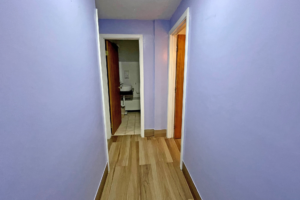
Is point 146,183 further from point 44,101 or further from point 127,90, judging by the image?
point 127,90

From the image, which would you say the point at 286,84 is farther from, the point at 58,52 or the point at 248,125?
the point at 58,52

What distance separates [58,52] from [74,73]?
23 cm

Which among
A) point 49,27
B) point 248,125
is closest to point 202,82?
point 248,125

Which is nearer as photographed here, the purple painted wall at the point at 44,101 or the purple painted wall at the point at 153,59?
the purple painted wall at the point at 44,101

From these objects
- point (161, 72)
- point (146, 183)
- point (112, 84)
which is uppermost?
point (161, 72)

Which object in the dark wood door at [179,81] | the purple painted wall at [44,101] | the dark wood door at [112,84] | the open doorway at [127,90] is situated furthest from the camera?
the open doorway at [127,90]

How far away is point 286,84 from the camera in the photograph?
587mm

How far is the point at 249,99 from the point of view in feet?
2.55

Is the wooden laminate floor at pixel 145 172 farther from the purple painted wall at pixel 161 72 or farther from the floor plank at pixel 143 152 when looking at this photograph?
the purple painted wall at pixel 161 72

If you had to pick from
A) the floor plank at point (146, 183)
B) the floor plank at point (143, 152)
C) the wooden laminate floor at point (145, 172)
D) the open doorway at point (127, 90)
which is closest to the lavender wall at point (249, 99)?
the wooden laminate floor at point (145, 172)

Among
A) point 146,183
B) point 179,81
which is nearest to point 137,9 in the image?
point 179,81

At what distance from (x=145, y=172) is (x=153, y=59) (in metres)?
1.95

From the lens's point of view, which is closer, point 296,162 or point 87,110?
point 296,162

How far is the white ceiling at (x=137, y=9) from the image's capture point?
1887mm
